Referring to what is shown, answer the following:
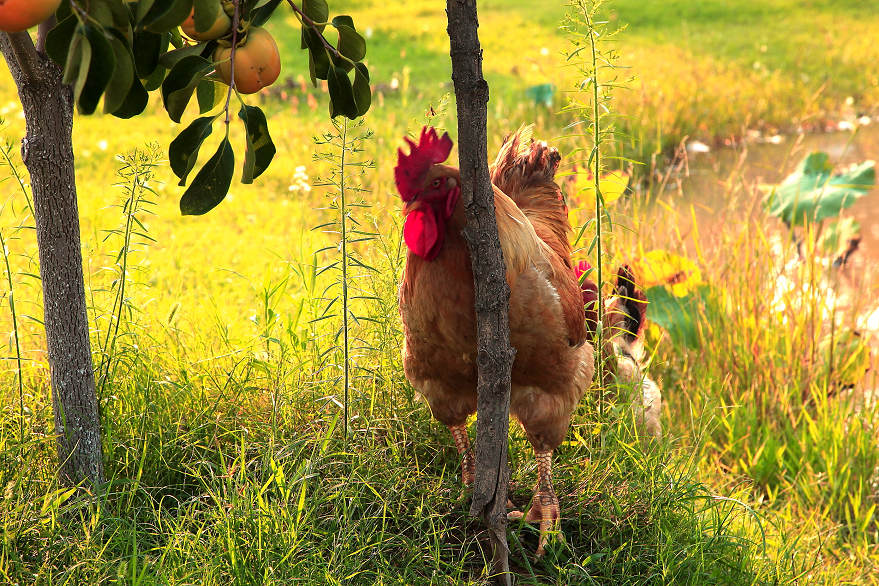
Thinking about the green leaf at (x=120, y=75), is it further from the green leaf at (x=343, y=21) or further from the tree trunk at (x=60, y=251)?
the tree trunk at (x=60, y=251)

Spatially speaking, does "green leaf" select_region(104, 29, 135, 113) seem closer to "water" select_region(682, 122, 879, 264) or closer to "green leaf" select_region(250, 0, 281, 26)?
"green leaf" select_region(250, 0, 281, 26)

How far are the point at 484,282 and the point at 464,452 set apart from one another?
91cm

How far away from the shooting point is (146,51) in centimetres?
156

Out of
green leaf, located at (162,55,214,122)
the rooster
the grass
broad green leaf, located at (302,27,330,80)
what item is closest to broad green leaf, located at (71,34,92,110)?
green leaf, located at (162,55,214,122)

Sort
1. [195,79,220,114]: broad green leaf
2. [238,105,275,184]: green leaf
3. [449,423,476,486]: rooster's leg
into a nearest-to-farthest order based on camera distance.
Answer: [238,105,275,184]: green leaf
[195,79,220,114]: broad green leaf
[449,423,476,486]: rooster's leg

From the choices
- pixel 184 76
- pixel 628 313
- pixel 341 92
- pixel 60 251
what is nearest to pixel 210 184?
pixel 184 76

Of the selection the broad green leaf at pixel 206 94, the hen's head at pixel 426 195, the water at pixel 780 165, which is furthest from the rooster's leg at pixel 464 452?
the water at pixel 780 165

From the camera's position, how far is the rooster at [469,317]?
2133mm

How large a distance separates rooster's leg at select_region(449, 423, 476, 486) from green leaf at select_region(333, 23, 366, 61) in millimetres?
1262

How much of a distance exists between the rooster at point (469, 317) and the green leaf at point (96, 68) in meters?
0.95

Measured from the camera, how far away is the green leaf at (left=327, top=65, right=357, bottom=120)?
5.84 ft

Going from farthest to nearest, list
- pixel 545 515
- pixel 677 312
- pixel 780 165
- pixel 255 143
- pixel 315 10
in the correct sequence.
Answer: pixel 780 165 → pixel 677 312 → pixel 545 515 → pixel 315 10 → pixel 255 143

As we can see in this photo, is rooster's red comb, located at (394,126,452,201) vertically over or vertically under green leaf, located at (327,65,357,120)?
under

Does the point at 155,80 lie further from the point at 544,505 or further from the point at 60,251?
the point at 544,505
